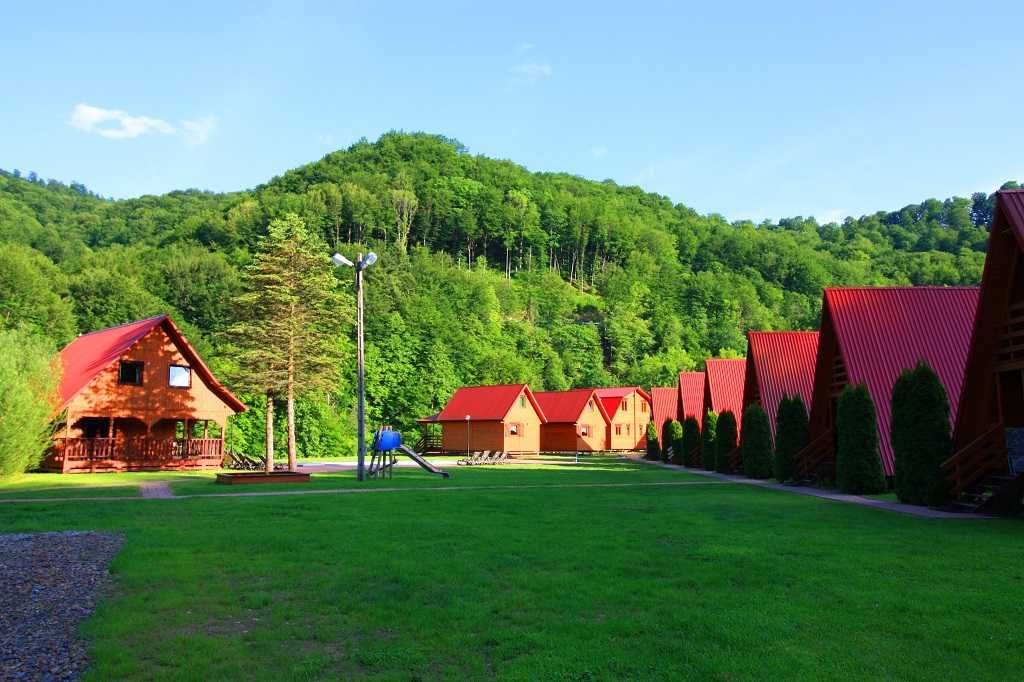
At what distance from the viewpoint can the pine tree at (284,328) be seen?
38.0m

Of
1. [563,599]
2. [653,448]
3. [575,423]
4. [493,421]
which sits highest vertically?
[493,421]

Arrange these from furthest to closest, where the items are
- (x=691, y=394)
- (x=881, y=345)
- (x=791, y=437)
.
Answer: (x=691, y=394), (x=791, y=437), (x=881, y=345)

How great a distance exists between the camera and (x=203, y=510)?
16109 mm

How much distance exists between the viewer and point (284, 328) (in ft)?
125

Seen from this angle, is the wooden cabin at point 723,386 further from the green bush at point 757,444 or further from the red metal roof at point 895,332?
the red metal roof at point 895,332

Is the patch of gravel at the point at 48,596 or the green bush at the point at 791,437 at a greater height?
the green bush at the point at 791,437

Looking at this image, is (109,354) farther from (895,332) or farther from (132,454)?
(895,332)

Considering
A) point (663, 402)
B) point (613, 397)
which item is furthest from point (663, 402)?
point (613, 397)

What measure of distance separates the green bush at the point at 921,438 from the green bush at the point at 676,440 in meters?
24.2

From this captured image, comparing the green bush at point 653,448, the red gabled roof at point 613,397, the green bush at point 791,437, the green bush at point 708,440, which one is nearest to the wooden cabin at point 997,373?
the green bush at point 791,437

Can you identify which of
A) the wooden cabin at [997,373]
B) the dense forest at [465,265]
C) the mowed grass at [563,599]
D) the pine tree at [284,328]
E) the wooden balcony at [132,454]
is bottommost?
the mowed grass at [563,599]

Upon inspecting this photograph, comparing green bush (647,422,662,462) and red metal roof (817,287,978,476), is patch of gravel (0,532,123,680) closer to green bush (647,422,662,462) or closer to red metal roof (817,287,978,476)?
red metal roof (817,287,978,476)

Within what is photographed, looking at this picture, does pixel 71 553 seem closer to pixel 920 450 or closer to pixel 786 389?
pixel 920 450

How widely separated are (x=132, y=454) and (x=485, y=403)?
30608mm
